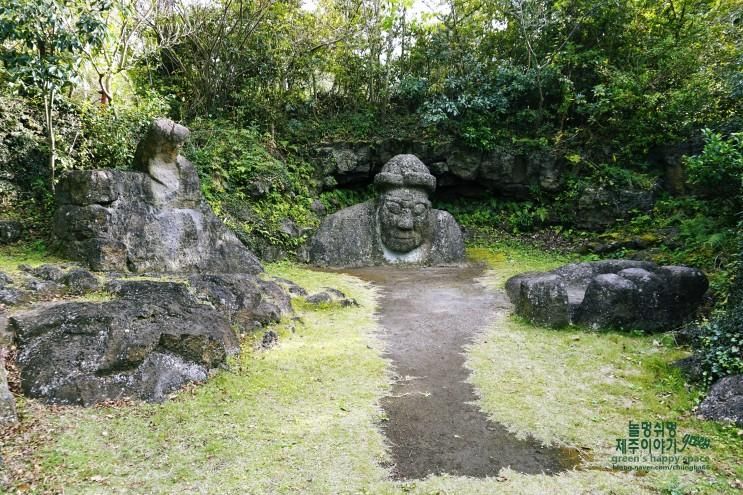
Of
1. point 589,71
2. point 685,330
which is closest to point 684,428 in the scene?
point 685,330

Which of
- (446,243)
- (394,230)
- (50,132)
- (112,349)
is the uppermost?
(50,132)

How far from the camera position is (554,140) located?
13844mm

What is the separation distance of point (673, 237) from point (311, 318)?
7981 mm

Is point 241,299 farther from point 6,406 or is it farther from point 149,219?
point 6,406

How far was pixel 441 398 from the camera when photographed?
4.90 meters

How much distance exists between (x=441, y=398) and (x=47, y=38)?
6980 millimetres

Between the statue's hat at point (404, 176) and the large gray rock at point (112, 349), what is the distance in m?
6.67

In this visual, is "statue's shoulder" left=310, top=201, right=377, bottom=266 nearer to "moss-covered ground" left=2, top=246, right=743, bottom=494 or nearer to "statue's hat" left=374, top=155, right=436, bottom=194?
"statue's hat" left=374, top=155, right=436, bottom=194

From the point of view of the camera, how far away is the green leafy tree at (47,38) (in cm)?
613

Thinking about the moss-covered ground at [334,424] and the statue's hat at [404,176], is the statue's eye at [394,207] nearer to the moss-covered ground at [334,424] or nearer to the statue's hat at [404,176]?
the statue's hat at [404,176]

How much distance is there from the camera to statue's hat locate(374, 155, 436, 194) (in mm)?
11266

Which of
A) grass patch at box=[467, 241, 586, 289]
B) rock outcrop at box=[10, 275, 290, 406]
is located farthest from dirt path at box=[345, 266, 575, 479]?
rock outcrop at box=[10, 275, 290, 406]

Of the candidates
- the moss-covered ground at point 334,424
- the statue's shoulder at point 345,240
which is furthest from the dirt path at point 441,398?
the statue's shoulder at point 345,240

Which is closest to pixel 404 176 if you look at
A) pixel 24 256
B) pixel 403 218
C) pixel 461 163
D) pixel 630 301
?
pixel 403 218
